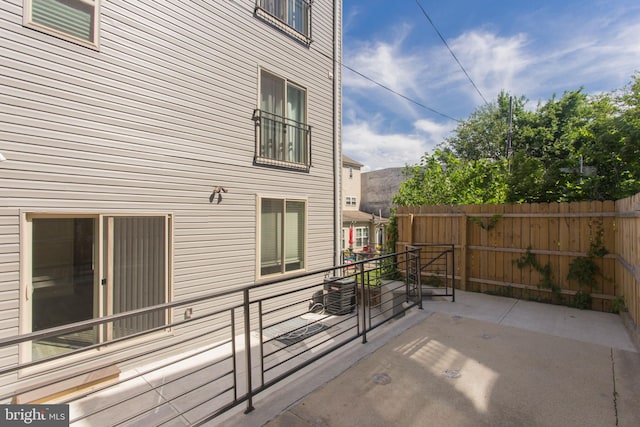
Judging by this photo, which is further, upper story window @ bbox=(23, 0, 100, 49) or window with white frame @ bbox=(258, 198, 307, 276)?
window with white frame @ bbox=(258, 198, 307, 276)

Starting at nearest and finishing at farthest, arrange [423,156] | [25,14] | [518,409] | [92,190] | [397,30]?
[518,409] → [25,14] → [92,190] → [397,30] → [423,156]

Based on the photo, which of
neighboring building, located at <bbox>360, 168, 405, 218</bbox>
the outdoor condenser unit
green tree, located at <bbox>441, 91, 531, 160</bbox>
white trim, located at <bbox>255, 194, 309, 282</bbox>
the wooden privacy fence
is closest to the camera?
the wooden privacy fence

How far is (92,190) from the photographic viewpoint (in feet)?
12.0

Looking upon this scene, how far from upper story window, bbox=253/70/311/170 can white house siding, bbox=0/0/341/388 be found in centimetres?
18

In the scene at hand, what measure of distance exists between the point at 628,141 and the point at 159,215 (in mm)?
7619

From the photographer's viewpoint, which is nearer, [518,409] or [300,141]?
[518,409]

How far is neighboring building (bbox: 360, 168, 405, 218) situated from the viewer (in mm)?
20734

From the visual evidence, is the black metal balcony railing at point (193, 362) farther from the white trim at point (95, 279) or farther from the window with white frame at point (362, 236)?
the window with white frame at point (362, 236)

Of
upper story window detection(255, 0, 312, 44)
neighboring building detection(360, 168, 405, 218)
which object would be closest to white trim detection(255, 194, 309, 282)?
upper story window detection(255, 0, 312, 44)

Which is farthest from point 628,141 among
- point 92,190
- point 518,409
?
point 92,190

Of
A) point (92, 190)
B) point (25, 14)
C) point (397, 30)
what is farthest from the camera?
point (397, 30)

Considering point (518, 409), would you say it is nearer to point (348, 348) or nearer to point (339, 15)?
point (348, 348)

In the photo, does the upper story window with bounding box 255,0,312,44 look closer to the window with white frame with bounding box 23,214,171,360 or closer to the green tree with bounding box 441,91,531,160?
the window with white frame with bounding box 23,214,171,360

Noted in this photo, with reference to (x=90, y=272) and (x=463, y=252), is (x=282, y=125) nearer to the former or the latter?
(x=90, y=272)
